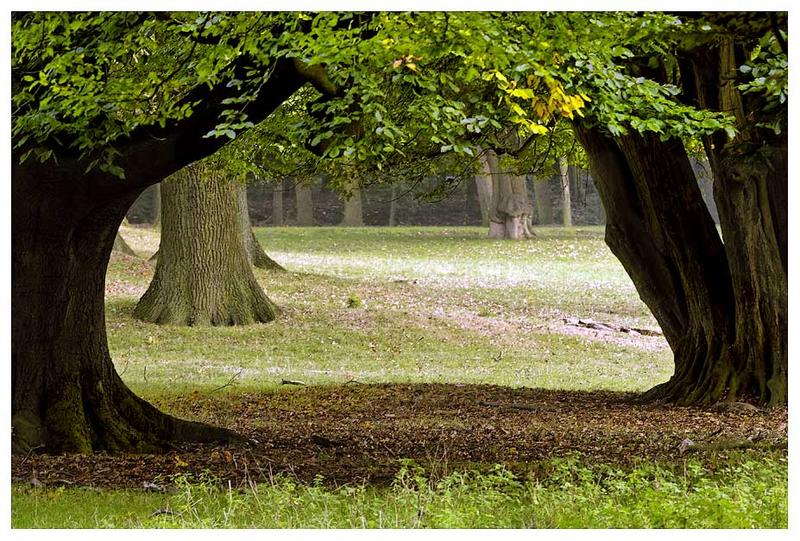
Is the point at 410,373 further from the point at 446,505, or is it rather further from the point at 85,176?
the point at 446,505

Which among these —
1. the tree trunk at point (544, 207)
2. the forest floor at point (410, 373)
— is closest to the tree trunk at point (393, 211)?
the tree trunk at point (544, 207)

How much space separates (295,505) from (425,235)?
2815cm

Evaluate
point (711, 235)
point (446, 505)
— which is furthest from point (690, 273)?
point (446, 505)

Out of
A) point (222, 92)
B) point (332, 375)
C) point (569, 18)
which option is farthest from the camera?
point (332, 375)

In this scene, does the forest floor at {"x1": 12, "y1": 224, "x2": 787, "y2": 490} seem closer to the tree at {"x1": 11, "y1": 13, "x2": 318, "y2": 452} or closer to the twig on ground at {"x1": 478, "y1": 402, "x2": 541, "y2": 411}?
the twig on ground at {"x1": 478, "y1": 402, "x2": 541, "y2": 411}

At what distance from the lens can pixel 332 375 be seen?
14.8 m

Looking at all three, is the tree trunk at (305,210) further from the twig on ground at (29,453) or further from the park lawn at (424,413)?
the twig on ground at (29,453)

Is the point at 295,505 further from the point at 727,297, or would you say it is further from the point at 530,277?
the point at 530,277

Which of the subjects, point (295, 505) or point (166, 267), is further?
point (166, 267)

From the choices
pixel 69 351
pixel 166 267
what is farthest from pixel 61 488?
pixel 166 267

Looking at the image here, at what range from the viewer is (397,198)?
10.8 metres

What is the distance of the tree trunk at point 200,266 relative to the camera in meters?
17.9

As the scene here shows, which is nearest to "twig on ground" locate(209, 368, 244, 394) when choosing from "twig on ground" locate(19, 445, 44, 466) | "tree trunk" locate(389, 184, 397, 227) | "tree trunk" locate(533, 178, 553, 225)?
"twig on ground" locate(19, 445, 44, 466)

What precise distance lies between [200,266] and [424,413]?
7.68 m
